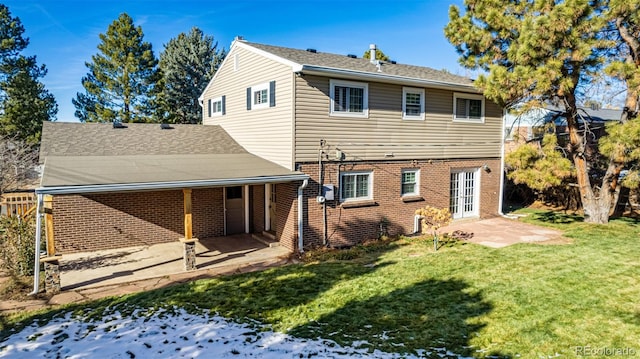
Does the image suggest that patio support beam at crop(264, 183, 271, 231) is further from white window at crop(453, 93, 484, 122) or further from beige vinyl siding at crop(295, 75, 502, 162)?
white window at crop(453, 93, 484, 122)

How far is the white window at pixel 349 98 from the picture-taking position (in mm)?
11541

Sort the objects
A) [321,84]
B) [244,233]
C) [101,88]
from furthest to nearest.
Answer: [101,88] < [244,233] < [321,84]

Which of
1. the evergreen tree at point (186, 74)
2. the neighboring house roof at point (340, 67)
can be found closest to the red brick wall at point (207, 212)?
the neighboring house roof at point (340, 67)

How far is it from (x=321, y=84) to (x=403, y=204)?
15.6 ft

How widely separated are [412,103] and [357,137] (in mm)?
2500

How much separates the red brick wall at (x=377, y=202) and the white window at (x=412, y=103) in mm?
1532

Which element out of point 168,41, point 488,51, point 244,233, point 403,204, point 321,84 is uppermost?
point 168,41

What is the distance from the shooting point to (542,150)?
1310cm

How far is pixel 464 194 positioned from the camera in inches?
599

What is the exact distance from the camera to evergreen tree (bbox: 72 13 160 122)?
1136 inches

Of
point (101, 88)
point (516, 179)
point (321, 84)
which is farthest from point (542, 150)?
point (101, 88)

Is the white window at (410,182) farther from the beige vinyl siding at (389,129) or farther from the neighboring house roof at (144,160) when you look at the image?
the neighboring house roof at (144,160)

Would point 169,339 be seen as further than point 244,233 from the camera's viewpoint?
No

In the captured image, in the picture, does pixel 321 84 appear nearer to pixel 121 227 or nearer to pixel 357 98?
pixel 357 98
